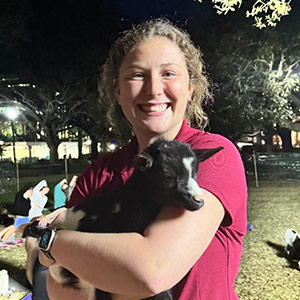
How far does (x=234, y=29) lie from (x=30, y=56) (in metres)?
1.56

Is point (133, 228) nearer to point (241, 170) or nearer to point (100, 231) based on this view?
point (100, 231)

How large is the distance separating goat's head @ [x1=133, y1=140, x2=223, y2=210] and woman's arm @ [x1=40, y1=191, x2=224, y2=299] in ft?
0.07

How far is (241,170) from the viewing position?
2.26 ft

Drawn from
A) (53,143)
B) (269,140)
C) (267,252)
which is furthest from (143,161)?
(267,252)

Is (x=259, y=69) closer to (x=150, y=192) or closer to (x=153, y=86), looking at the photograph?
(x=153, y=86)

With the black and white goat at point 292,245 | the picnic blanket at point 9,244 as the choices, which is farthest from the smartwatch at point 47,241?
the picnic blanket at point 9,244

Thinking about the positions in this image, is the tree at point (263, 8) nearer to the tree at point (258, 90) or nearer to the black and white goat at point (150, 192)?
the tree at point (258, 90)

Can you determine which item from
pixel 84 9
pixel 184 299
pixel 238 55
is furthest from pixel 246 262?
pixel 184 299

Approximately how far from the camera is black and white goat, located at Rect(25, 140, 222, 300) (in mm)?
583

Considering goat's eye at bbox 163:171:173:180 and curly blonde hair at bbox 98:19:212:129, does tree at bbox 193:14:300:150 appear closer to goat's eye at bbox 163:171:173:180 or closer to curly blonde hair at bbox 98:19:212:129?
curly blonde hair at bbox 98:19:212:129

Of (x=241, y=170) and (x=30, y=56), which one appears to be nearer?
(x=241, y=170)

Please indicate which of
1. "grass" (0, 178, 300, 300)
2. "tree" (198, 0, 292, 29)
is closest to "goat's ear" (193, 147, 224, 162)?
"tree" (198, 0, 292, 29)

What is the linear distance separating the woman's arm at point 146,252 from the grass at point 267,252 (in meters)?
1.99

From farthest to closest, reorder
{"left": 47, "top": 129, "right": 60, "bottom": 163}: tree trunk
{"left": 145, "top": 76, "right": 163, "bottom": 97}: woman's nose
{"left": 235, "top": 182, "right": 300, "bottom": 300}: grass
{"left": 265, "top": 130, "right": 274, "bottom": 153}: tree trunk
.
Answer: {"left": 47, "top": 129, "right": 60, "bottom": 163}: tree trunk, {"left": 235, "top": 182, "right": 300, "bottom": 300}: grass, {"left": 265, "top": 130, "right": 274, "bottom": 153}: tree trunk, {"left": 145, "top": 76, "right": 163, "bottom": 97}: woman's nose
